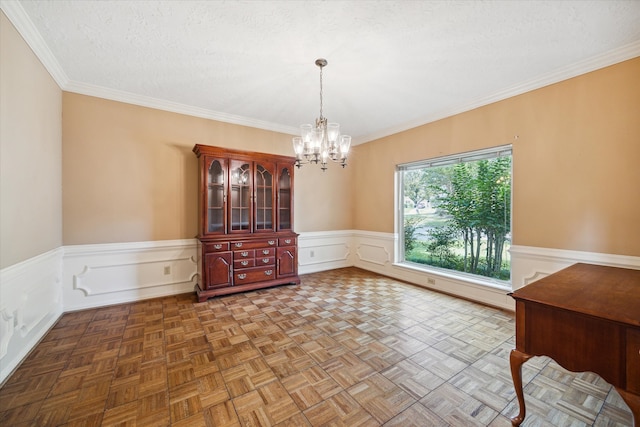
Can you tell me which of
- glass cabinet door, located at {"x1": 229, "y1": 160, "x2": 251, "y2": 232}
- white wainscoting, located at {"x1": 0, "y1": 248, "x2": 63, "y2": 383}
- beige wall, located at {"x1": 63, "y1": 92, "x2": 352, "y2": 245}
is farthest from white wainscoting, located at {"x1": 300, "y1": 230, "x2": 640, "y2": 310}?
white wainscoting, located at {"x1": 0, "y1": 248, "x2": 63, "y2": 383}

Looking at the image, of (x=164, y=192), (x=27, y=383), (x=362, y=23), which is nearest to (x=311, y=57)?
(x=362, y=23)

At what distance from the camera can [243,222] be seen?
12.4ft

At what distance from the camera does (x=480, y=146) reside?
3.37 metres

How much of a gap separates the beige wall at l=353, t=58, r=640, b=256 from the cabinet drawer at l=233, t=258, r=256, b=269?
3.45m

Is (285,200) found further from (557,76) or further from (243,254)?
(557,76)

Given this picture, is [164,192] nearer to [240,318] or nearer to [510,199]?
[240,318]

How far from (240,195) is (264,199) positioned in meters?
0.38

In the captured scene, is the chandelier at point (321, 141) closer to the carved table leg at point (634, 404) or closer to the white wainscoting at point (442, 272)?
the white wainscoting at point (442, 272)

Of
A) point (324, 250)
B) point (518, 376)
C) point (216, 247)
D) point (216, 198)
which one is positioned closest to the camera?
point (518, 376)

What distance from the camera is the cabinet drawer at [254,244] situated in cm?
Result: 365

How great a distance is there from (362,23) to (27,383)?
12.0 ft

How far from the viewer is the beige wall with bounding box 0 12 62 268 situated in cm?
187

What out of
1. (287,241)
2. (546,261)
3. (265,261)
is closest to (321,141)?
(287,241)

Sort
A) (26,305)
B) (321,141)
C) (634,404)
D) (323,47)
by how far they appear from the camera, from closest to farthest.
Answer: (634,404) → (26,305) → (323,47) → (321,141)
